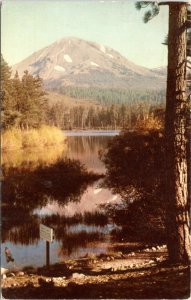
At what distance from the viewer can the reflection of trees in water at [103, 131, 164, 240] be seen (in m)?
8.06

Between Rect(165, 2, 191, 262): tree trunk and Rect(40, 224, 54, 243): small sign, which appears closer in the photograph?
Rect(165, 2, 191, 262): tree trunk

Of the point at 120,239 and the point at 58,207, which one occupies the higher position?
the point at 58,207

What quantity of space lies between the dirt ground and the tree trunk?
0.40m

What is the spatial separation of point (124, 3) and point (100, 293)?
4.51 meters

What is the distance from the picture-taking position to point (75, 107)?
805 centimetres

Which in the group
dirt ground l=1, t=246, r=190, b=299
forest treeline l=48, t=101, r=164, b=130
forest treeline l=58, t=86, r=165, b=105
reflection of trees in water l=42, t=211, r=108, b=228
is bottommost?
dirt ground l=1, t=246, r=190, b=299

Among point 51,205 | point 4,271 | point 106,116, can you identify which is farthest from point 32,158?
point 4,271

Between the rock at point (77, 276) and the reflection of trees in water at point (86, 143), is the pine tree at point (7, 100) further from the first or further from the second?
the rock at point (77, 276)

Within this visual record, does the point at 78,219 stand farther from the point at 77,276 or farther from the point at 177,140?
the point at 177,140

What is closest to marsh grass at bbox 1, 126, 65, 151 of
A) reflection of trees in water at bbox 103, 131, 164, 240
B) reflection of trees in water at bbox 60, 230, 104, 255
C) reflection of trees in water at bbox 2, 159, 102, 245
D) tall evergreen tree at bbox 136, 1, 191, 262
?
reflection of trees in water at bbox 2, 159, 102, 245

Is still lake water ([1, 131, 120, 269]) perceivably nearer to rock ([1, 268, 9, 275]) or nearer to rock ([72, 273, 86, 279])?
rock ([1, 268, 9, 275])

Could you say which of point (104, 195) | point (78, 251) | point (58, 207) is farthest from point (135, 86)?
point (78, 251)

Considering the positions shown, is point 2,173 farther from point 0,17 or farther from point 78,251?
point 0,17

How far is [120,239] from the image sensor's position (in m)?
8.16
